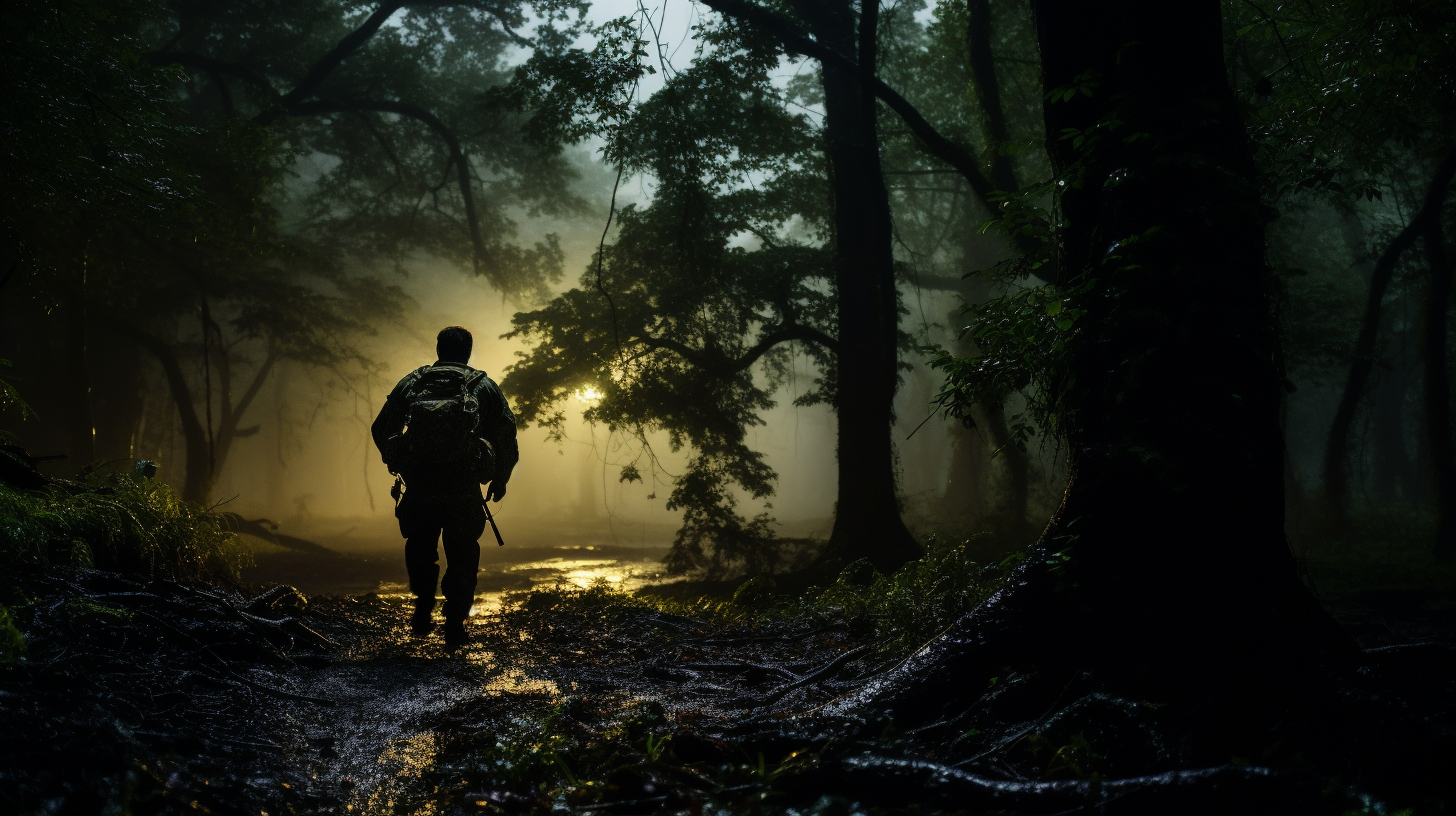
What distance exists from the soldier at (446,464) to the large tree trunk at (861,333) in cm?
546

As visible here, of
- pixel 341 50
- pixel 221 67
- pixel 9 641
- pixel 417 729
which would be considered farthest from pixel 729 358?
pixel 221 67

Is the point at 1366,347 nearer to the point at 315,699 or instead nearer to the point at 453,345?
the point at 453,345

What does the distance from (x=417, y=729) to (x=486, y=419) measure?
2.77m

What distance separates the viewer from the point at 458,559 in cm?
541

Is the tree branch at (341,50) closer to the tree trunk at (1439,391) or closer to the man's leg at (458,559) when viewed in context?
the man's leg at (458,559)

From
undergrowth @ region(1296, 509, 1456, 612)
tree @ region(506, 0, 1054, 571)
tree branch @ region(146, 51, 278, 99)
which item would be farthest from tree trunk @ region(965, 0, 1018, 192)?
tree branch @ region(146, 51, 278, 99)

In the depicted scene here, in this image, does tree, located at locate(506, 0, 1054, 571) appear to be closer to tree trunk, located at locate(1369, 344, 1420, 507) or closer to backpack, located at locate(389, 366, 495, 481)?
backpack, located at locate(389, 366, 495, 481)

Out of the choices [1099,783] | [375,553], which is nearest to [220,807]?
[1099,783]

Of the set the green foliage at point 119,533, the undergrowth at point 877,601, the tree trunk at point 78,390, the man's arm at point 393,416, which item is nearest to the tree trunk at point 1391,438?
the undergrowth at point 877,601

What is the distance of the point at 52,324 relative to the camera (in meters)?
17.7

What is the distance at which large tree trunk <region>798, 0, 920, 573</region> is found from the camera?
959 cm

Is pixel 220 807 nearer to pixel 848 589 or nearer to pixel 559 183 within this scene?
pixel 848 589

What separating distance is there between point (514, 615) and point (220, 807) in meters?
5.23

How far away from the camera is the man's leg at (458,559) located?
537 cm
